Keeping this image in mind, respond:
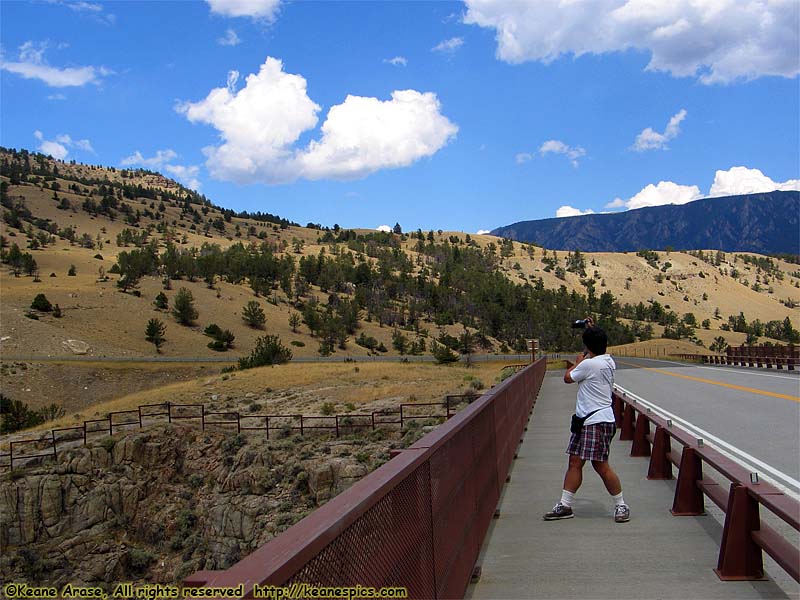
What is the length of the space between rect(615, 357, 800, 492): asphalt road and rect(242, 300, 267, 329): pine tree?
6236 centimetres

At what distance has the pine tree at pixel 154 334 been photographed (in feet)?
244

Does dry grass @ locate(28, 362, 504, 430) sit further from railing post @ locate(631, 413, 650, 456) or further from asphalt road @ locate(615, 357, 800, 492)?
railing post @ locate(631, 413, 650, 456)

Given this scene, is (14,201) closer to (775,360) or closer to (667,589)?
(775,360)

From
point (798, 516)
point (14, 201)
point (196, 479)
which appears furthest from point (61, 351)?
point (14, 201)

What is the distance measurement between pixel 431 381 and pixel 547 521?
41.5m

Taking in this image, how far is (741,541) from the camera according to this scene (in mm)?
5590

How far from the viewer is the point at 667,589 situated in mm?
5555

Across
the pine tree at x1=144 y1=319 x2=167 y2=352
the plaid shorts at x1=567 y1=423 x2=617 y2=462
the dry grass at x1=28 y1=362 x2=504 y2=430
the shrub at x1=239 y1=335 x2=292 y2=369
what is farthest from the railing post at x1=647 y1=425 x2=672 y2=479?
the pine tree at x1=144 y1=319 x2=167 y2=352

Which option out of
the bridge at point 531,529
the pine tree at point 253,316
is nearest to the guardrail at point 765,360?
the bridge at point 531,529

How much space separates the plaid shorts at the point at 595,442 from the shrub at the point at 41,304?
78804 mm

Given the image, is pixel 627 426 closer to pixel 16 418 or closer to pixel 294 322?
pixel 16 418

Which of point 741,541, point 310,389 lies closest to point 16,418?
point 310,389

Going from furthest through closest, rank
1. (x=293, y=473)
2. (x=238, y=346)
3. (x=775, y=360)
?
(x=238, y=346)
(x=775, y=360)
(x=293, y=473)

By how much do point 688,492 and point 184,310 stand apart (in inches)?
3143
